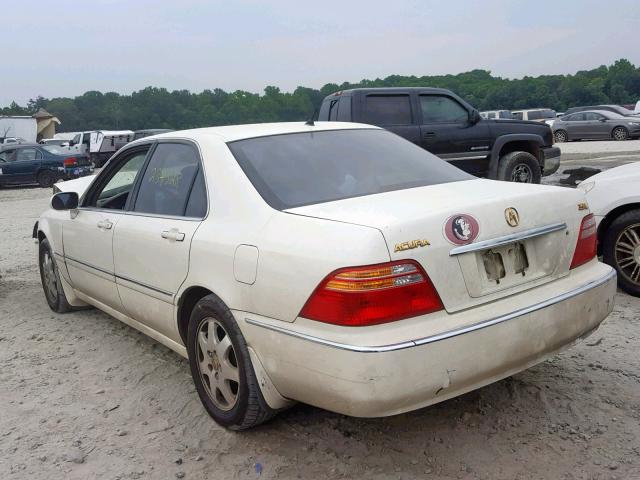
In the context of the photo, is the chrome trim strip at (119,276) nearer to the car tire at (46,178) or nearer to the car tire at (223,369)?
the car tire at (223,369)

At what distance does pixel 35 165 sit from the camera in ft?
70.8

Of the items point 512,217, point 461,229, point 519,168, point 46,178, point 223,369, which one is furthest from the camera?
point 46,178

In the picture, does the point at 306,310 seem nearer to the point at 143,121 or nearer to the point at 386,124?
the point at 386,124

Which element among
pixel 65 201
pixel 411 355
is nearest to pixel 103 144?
pixel 65 201

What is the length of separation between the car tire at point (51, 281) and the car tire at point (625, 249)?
14.5ft

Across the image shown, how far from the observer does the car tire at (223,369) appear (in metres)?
2.92

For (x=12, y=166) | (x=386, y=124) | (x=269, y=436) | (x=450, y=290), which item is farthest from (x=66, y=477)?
(x=12, y=166)

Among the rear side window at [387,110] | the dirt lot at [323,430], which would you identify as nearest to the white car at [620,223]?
the dirt lot at [323,430]

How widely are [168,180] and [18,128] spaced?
136ft

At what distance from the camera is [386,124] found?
30.9ft

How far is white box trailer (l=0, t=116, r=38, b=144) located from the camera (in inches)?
1554

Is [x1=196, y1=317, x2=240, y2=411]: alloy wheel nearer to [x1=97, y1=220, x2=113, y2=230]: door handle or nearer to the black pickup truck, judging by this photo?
[x1=97, y1=220, x2=113, y2=230]: door handle

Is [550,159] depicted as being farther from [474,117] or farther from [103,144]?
[103,144]

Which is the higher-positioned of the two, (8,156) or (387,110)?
(387,110)
